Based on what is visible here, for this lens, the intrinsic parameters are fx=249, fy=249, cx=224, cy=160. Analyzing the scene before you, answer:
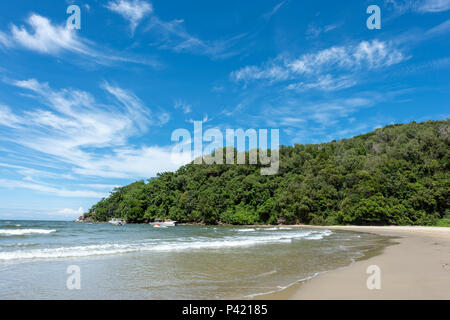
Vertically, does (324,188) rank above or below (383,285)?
above

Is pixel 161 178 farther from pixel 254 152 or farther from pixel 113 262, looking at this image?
pixel 113 262

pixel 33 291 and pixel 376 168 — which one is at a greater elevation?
pixel 376 168

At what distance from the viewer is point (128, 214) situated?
7062cm

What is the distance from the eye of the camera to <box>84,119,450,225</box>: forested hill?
3962cm

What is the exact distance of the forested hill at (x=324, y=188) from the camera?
1560 inches

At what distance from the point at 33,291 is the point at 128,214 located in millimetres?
70342

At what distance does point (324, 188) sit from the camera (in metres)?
49.6

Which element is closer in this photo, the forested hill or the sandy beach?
the sandy beach

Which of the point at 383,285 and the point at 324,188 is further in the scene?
the point at 324,188

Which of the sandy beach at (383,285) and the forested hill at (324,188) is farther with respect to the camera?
the forested hill at (324,188)
